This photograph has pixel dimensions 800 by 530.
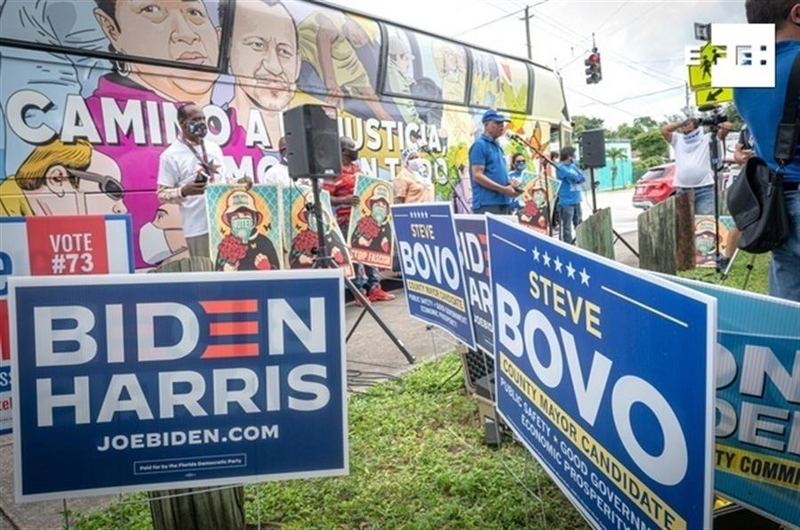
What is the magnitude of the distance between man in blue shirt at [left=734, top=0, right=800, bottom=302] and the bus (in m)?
4.85

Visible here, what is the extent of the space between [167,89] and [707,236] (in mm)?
6434

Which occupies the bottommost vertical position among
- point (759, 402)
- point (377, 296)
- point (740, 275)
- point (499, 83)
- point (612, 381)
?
point (377, 296)

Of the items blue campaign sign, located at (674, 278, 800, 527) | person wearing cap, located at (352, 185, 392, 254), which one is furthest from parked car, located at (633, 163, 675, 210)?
blue campaign sign, located at (674, 278, 800, 527)

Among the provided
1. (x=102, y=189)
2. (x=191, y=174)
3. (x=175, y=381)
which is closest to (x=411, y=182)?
(x=191, y=174)

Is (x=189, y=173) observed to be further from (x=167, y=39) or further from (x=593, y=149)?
(x=593, y=149)

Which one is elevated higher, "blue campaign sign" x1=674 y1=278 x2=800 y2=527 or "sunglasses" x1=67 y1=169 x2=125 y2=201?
"sunglasses" x1=67 y1=169 x2=125 y2=201

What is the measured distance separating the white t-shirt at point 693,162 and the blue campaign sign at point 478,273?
197 inches

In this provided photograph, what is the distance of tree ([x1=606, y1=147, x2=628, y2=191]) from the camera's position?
3864 cm

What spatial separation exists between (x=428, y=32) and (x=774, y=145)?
24.5 feet

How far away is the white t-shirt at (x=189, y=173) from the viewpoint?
4.98 m

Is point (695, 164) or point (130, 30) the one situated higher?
point (130, 30)

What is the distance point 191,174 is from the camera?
5.02 meters

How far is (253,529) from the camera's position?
2.45 meters

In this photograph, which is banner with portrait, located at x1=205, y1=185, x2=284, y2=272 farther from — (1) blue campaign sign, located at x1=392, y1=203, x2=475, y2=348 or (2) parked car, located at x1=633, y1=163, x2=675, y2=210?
(2) parked car, located at x1=633, y1=163, x2=675, y2=210
